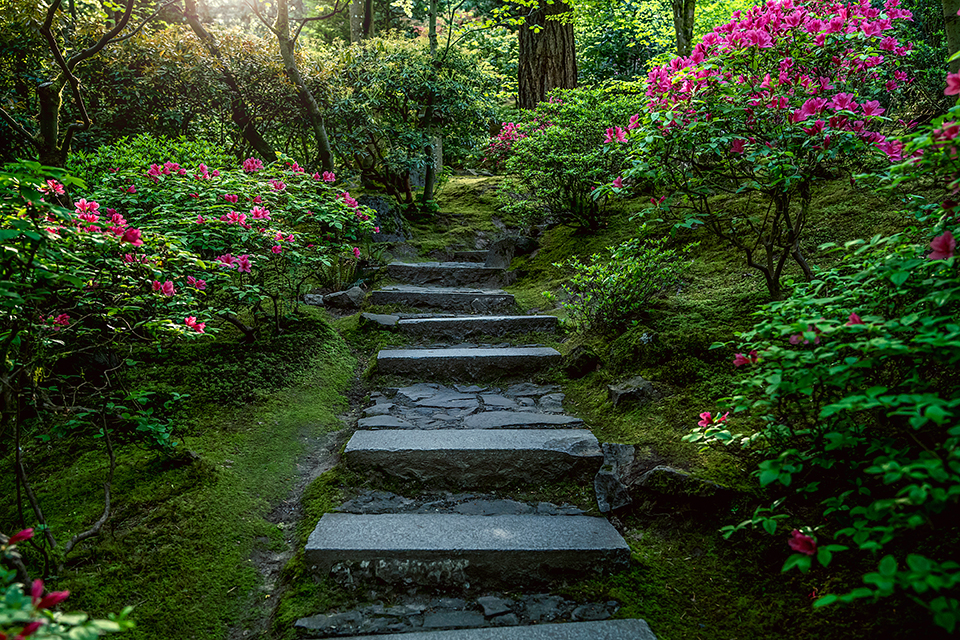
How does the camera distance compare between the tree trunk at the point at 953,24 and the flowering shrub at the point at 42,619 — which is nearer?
the flowering shrub at the point at 42,619

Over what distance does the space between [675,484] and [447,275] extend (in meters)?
4.37

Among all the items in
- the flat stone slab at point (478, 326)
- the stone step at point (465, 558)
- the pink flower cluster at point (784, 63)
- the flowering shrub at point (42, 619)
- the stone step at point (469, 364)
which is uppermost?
the pink flower cluster at point (784, 63)

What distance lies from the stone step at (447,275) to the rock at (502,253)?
1.60ft

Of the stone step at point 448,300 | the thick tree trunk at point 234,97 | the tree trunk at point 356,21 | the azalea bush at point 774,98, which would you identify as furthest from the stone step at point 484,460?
the tree trunk at point 356,21

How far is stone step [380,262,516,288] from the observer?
620 centimetres

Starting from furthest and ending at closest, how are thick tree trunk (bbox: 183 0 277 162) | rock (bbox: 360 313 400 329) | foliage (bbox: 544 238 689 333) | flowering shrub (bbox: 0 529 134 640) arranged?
1. thick tree trunk (bbox: 183 0 277 162)
2. rock (bbox: 360 313 400 329)
3. foliage (bbox: 544 238 689 333)
4. flowering shrub (bbox: 0 529 134 640)

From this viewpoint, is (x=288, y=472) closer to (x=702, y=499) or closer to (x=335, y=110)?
(x=702, y=499)

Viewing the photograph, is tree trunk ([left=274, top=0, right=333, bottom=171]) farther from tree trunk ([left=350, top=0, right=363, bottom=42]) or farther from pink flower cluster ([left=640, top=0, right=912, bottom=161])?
tree trunk ([left=350, top=0, right=363, bottom=42])

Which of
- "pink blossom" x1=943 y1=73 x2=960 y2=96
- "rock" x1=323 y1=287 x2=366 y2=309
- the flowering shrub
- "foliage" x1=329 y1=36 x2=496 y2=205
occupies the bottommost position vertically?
"rock" x1=323 y1=287 x2=366 y2=309

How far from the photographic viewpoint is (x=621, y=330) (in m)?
3.85

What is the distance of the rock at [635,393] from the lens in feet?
10.1

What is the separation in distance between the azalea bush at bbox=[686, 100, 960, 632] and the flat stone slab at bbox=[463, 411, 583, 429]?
4.18 ft

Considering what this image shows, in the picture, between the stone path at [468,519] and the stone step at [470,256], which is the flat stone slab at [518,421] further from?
the stone step at [470,256]

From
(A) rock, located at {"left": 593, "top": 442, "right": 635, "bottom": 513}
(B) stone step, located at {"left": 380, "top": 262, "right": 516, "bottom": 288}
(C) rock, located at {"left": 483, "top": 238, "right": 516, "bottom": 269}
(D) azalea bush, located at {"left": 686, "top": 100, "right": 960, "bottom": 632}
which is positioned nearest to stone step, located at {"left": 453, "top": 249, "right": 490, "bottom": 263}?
(C) rock, located at {"left": 483, "top": 238, "right": 516, "bottom": 269}
